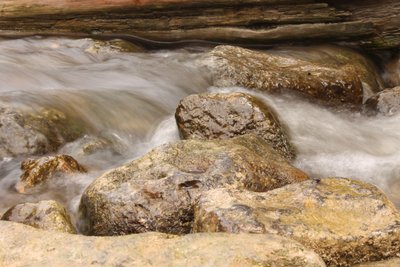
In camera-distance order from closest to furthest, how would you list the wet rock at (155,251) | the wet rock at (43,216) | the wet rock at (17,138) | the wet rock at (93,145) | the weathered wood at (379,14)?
the wet rock at (155,251), the wet rock at (43,216), the wet rock at (17,138), the wet rock at (93,145), the weathered wood at (379,14)

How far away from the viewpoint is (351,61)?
8445 millimetres

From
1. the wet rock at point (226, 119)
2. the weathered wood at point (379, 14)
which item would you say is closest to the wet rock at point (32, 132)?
the wet rock at point (226, 119)

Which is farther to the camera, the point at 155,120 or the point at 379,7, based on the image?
the point at 379,7

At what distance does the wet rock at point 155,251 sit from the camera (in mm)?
2443

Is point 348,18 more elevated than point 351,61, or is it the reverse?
point 348,18

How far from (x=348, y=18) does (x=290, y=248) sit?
21.8 ft

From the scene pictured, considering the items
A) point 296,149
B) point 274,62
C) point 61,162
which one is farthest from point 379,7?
point 61,162

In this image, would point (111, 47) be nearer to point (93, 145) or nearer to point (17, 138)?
point (93, 145)

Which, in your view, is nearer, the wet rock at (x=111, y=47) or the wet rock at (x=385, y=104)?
the wet rock at (x=385, y=104)

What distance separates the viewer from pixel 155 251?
2.54 meters

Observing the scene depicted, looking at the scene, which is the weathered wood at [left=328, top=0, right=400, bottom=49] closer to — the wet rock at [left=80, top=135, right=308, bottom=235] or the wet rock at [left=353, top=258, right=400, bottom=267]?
the wet rock at [left=80, top=135, right=308, bottom=235]

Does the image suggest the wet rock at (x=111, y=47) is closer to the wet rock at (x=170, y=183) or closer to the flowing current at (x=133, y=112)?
the flowing current at (x=133, y=112)

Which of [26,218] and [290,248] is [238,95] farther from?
[290,248]

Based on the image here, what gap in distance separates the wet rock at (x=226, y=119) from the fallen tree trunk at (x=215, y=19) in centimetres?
320
